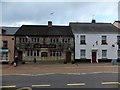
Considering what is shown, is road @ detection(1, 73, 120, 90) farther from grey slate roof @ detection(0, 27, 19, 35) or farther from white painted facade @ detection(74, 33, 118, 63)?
grey slate roof @ detection(0, 27, 19, 35)

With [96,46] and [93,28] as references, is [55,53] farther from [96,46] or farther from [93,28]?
[93,28]

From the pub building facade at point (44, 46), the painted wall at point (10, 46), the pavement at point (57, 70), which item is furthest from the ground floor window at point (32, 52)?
the pavement at point (57, 70)

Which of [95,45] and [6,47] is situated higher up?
[95,45]

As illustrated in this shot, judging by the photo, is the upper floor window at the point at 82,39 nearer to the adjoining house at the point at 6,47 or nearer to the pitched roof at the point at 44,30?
the pitched roof at the point at 44,30

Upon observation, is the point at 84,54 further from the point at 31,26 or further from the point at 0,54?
the point at 0,54

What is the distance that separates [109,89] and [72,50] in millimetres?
31520

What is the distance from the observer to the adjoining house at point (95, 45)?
4547 cm

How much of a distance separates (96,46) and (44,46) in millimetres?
8520

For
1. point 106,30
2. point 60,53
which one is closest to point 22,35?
point 60,53

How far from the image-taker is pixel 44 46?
44875 mm

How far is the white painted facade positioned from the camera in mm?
45375

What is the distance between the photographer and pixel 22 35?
4494 cm

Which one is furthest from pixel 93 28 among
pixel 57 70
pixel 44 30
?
pixel 57 70

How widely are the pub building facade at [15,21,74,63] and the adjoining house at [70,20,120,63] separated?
4.08ft
